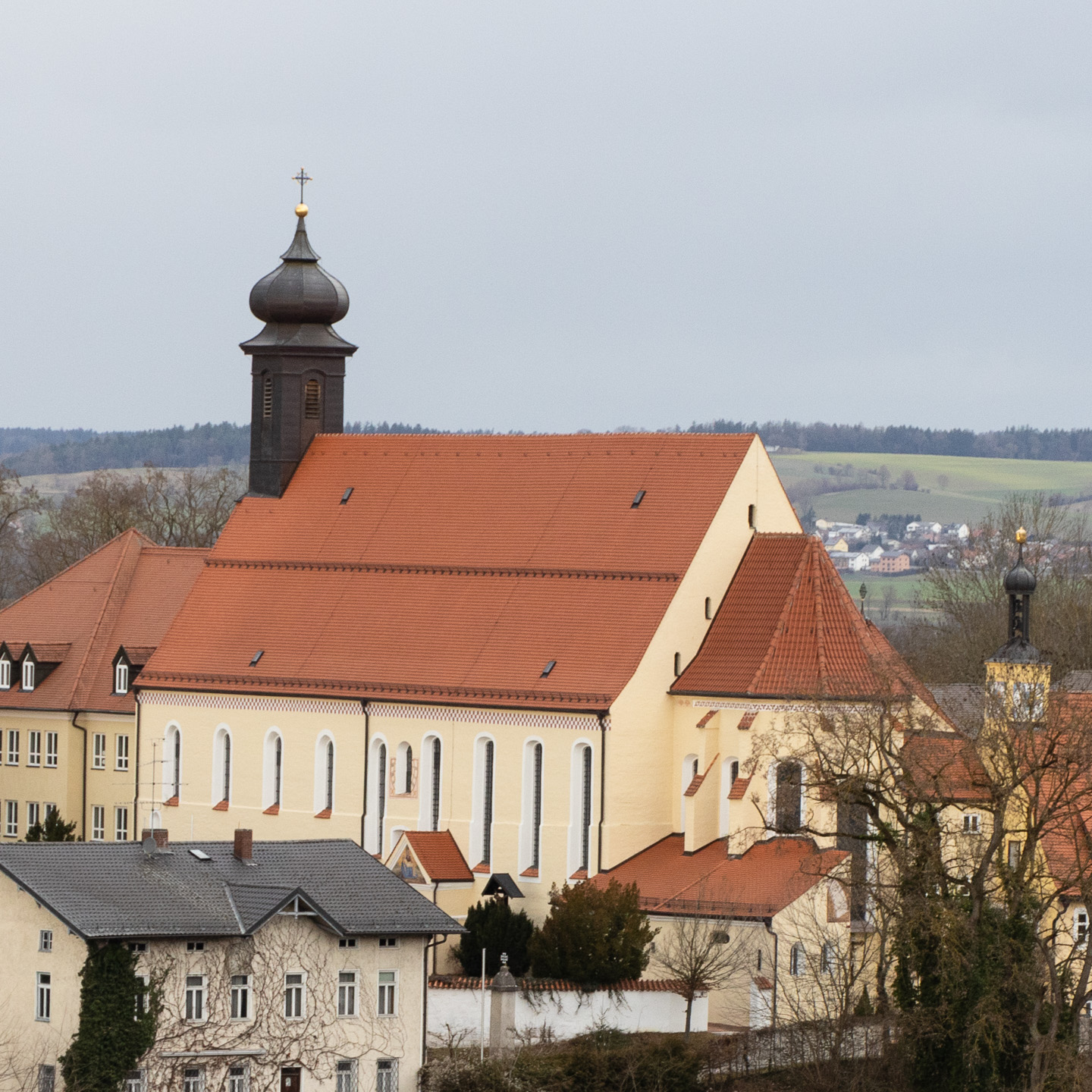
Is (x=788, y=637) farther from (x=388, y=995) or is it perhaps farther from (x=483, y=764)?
(x=388, y=995)

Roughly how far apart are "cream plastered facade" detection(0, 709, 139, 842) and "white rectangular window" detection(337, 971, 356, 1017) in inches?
777

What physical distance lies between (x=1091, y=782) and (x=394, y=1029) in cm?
1459

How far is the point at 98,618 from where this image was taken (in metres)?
80.2

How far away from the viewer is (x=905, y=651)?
11231 centimetres

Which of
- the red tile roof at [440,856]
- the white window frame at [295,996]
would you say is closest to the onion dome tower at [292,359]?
the red tile roof at [440,856]

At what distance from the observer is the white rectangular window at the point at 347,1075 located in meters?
56.1

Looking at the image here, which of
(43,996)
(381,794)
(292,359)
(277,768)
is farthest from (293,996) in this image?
(292,359)

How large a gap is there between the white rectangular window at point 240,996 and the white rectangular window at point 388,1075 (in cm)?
310

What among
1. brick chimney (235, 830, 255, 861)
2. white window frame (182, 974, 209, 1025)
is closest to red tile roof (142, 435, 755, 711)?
brick chimney (235, 830, 255, 861)

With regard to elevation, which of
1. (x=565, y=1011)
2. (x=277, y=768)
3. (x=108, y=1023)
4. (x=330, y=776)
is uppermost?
(x=277, y=768)

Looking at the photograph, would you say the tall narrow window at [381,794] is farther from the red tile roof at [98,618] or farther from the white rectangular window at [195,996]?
the white rectangular window at [195,996]

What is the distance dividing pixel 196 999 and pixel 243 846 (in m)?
4.76

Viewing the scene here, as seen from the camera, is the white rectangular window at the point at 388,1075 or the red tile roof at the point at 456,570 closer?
the white rectangular window at the point at 388,1075

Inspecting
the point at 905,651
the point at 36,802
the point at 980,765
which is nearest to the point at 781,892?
the point at 980,765
